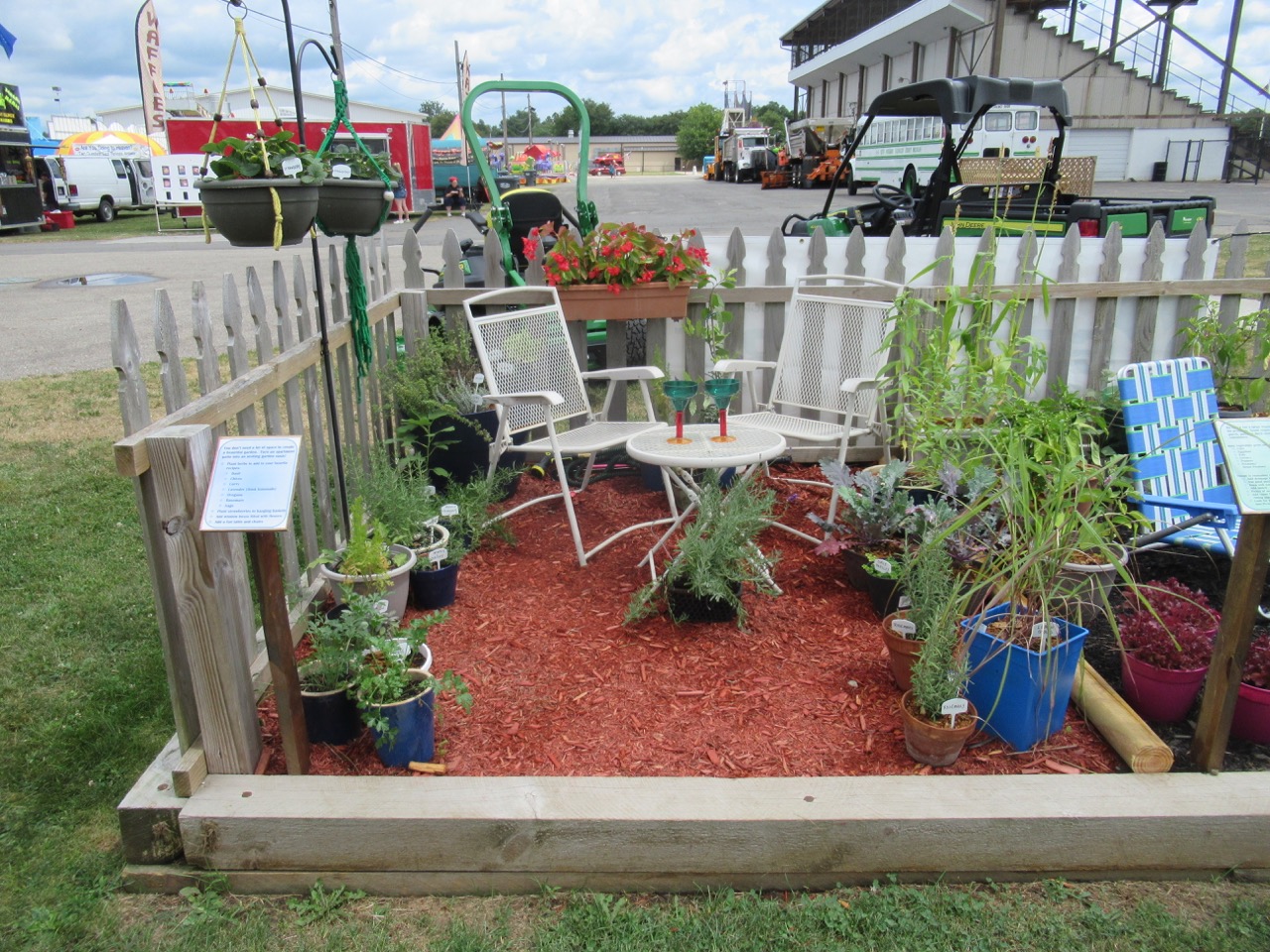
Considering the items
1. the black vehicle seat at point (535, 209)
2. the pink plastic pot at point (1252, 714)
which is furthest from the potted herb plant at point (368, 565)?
the black vehicle seat at point (535, 209)

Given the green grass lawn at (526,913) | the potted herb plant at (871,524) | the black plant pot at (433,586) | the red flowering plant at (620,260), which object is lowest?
the green grass lawn at (526,913)

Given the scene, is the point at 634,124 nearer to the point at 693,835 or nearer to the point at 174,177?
the point at 174,177

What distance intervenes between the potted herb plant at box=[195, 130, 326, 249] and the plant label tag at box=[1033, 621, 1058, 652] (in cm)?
220

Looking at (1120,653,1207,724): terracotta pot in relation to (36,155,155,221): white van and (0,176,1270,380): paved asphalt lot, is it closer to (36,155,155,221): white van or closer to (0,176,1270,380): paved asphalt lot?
(0,176,1270,380): paved asphalt lot

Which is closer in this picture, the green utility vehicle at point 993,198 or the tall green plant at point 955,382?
the tall green plant at point 955,382

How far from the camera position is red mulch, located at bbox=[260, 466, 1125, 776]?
2328 mm

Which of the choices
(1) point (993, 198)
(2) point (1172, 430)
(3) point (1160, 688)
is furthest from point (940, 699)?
(1) point (993, 198)

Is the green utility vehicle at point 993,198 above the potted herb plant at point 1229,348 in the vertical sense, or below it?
above

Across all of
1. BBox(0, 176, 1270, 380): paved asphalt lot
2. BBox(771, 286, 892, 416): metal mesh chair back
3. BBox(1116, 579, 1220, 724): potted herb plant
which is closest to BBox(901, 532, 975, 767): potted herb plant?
BBox(1116, 579, 1220, 724): potted herb plant

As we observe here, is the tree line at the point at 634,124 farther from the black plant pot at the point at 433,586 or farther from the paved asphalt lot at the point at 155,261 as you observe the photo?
the black plant pot at the point at 433,586

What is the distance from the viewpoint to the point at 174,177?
2328 cm

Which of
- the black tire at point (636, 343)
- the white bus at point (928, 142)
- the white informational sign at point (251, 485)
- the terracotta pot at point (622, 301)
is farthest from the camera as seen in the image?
the white bus at point (928, 142)

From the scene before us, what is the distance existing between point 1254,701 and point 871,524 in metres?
1.23

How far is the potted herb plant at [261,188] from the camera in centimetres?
235
